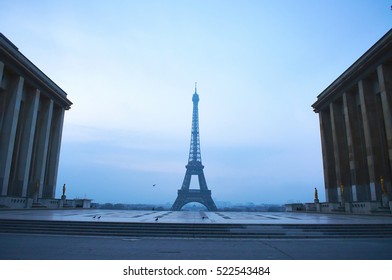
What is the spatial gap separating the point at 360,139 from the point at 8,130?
37605mm

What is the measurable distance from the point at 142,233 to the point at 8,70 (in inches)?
1028

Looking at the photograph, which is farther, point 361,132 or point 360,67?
point 361,132

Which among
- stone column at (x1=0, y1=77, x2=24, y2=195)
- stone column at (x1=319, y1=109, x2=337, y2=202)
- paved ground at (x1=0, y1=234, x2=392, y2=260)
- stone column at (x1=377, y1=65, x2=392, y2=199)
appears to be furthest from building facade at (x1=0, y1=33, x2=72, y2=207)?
stone column at (x1=319, y1=109, x2=337, y2=202)

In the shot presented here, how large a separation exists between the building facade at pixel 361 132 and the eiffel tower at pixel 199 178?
46348 millimetres

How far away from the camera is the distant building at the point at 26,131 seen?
2764 cm

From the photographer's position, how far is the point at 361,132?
32406mm

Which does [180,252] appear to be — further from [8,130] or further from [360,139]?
[360,139]

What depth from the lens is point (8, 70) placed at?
95.2 feet

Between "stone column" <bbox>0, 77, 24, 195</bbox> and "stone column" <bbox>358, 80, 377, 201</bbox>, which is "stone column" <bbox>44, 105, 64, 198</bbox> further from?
"stone column" <bbox>358, 80, 377, 201</bbox>

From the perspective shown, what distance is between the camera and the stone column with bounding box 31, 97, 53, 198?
34566mm

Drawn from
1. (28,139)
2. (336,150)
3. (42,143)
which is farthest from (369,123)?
(42,143)

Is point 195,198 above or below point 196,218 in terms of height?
above

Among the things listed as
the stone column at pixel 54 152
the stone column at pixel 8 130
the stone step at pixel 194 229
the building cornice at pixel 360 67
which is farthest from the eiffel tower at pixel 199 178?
the stone step at pixel 194 229

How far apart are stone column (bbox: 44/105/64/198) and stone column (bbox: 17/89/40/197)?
704 centimetres
